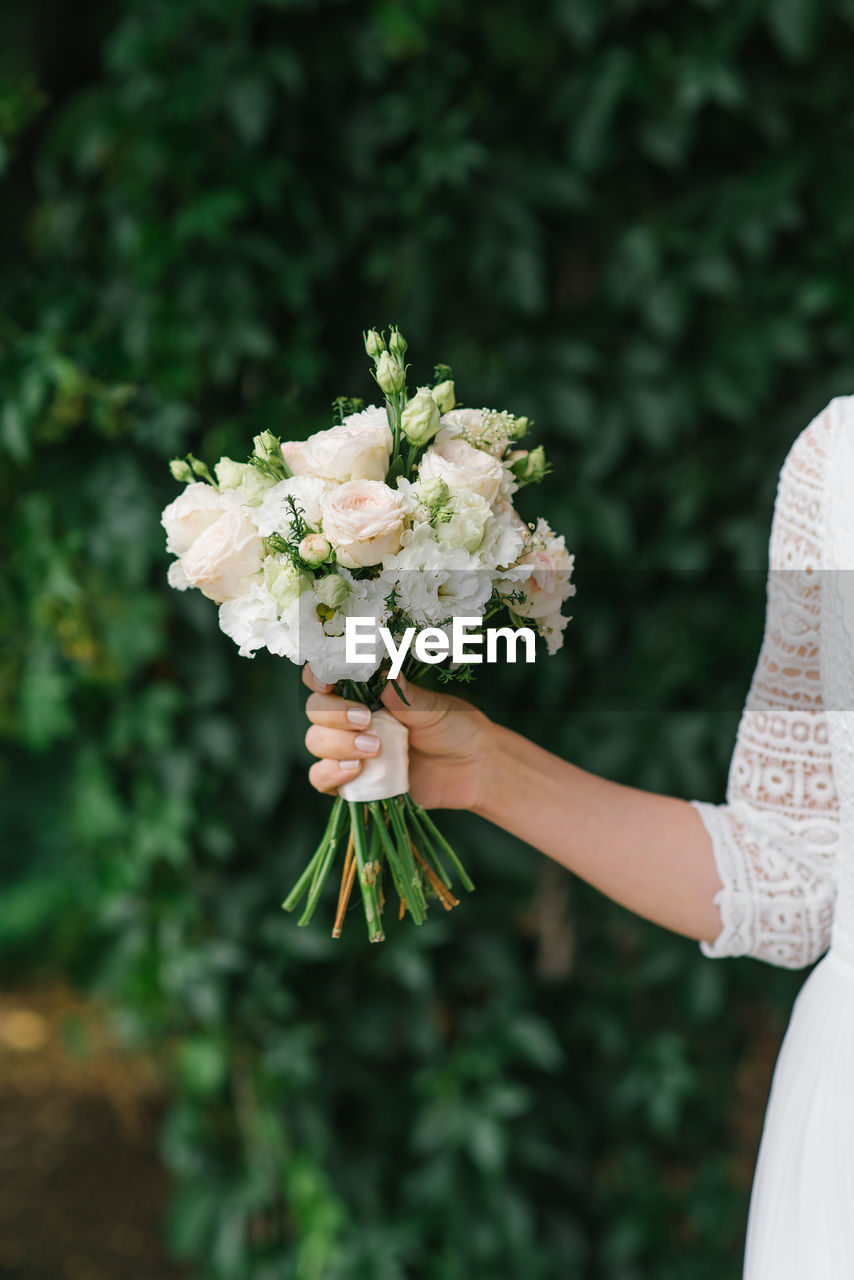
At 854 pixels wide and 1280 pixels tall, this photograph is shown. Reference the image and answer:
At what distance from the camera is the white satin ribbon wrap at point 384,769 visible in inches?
36.0

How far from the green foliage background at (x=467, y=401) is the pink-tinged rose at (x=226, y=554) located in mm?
786

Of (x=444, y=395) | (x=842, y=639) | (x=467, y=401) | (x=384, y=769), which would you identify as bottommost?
(x=384, y=769)

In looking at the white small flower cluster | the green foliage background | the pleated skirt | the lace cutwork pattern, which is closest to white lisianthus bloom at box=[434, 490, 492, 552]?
the white small flower cluster

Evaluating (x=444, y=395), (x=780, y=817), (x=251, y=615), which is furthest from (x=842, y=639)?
(x=251, y=615)

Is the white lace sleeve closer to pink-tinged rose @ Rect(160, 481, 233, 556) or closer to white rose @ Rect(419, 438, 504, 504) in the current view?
white rose @ Rect(419, 438, 504, 504)

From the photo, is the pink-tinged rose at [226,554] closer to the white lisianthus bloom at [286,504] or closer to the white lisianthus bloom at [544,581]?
the white lisianthus bloom at [286,504]

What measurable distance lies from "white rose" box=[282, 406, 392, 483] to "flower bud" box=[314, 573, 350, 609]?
0.27 feet

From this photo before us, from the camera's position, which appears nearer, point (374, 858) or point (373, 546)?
point (373, 546)

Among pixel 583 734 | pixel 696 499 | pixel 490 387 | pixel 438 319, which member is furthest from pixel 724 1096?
pixel 438 319

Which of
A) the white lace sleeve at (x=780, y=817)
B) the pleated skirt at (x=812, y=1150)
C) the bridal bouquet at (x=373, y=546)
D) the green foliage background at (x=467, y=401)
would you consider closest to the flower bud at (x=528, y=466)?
the bridal bouquet at (x=373, y=546)

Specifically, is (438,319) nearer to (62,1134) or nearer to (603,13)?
(603,13)

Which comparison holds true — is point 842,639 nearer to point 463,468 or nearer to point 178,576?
point 463,468

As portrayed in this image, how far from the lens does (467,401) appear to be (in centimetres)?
173

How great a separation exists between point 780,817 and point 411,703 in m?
0.44
